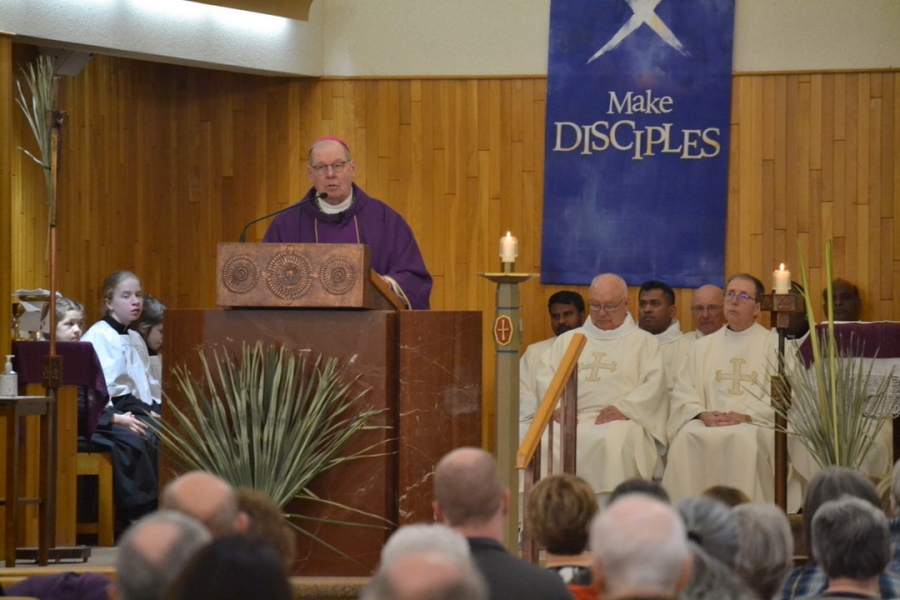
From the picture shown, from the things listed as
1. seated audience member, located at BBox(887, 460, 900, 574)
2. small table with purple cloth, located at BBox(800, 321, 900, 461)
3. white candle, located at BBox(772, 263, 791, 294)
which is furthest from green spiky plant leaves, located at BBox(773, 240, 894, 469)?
seated audience member, located at BBox(887, 460, 900, 574)

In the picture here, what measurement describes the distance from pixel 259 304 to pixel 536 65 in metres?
5.00

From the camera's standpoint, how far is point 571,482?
3.67 m

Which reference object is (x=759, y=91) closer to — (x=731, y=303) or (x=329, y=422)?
(x=731, y=303)

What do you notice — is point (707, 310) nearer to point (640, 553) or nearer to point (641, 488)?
point (641, 488)

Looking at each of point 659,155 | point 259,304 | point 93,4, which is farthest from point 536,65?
point 259,304

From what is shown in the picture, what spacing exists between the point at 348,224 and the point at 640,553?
13.9ft

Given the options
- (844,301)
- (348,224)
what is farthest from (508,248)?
(844,301)

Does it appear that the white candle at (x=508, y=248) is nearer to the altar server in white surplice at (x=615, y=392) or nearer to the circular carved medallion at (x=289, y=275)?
the circular carved medallion at (x=289, y=275)

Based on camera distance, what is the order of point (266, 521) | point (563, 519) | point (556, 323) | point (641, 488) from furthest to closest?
point (556, 323) → point (641, 488) → point (563, 519) → point (266, 521)

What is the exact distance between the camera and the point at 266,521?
10.2 feet

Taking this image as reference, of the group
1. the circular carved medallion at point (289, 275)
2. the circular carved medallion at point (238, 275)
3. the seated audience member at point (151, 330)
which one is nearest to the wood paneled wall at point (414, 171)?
the seated audience member at point (151, 330)

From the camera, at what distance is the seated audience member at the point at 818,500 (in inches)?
152

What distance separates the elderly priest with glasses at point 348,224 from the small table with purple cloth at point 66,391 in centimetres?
170

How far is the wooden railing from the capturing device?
20.0 ft
